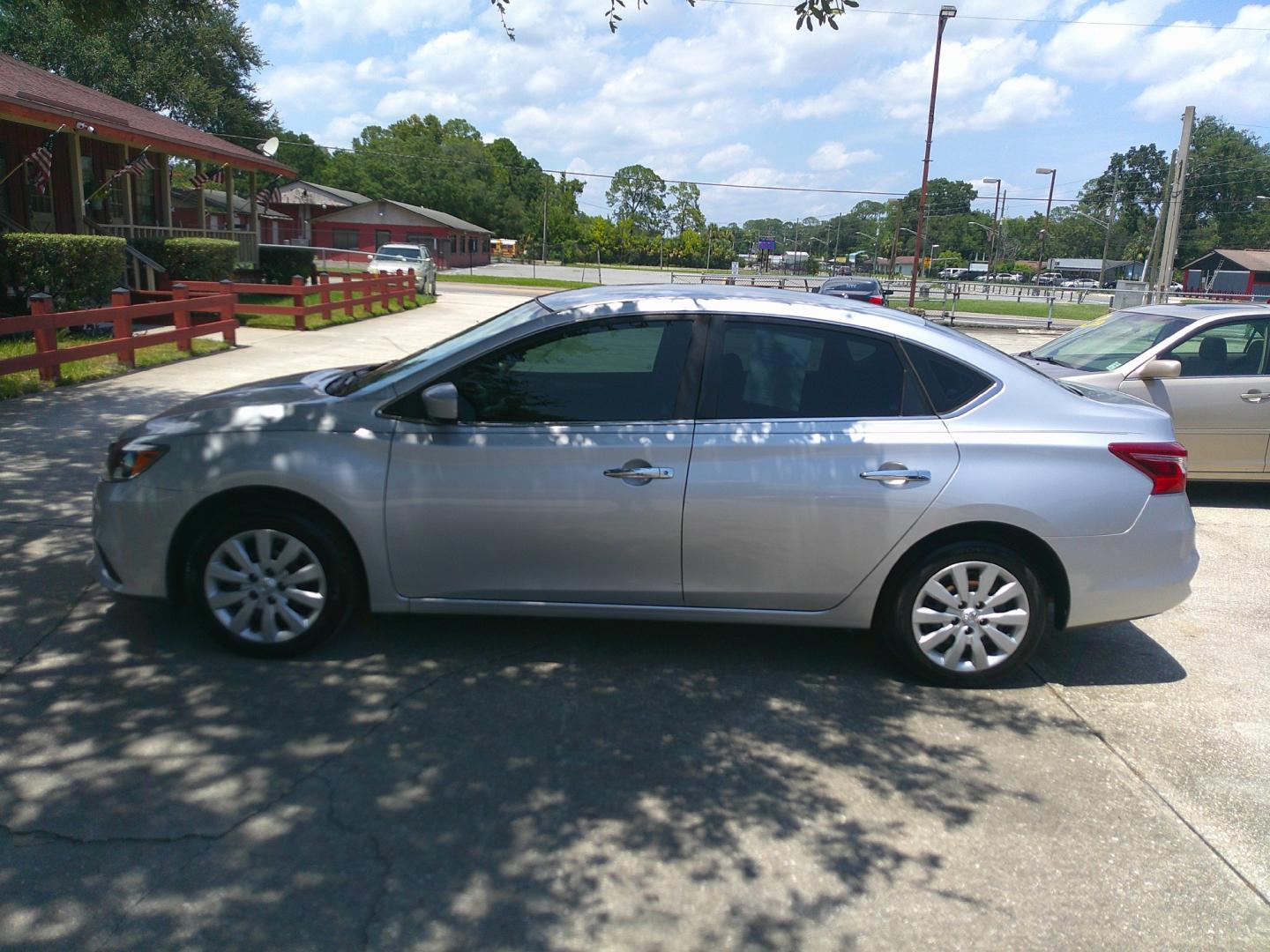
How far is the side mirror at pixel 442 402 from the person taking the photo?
14.1ft

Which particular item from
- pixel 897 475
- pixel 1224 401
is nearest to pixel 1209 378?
pixel 1224 401

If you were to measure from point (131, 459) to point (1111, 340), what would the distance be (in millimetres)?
7910

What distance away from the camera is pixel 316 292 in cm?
2017

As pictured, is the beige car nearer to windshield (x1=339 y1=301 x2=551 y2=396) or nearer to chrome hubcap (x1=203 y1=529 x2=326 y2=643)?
windshield (x1=339 y1=301 x2=551 y2=396)

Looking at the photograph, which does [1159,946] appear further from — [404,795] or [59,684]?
[59,684]

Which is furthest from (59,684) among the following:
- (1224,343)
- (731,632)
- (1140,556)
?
(1224,343)

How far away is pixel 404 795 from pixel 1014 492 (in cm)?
280

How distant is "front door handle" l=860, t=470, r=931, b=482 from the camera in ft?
14.2

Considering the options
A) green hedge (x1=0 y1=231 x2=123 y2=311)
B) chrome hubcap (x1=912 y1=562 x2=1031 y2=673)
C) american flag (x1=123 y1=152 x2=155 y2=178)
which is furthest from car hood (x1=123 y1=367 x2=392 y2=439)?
american flag (x1=123 y1=152 x2=155 y2=178)

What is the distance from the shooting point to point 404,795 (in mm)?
3504

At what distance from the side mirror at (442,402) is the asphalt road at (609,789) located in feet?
3.81

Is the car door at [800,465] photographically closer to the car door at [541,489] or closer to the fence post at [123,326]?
the car door at [541,489]

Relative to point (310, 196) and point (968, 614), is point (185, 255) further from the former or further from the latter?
point (310, 196)

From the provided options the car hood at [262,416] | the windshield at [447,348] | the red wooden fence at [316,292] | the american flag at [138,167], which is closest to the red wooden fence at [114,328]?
the red wooden fence at [316,292]
